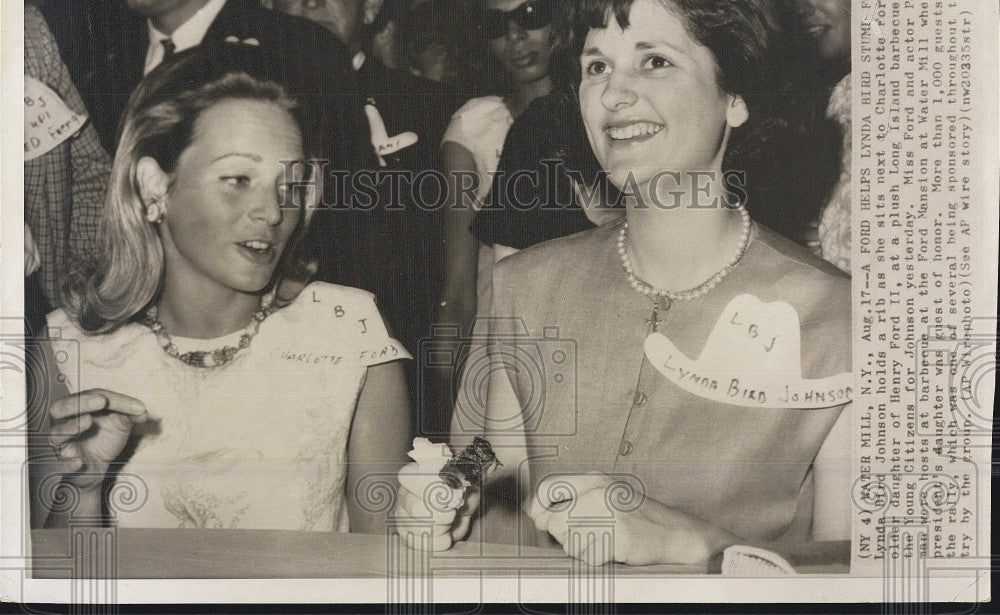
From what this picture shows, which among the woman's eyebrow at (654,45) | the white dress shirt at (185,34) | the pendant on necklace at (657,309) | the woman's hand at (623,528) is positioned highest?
the white dress shirt at (185,34)

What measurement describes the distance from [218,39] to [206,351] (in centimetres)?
47

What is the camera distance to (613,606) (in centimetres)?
135

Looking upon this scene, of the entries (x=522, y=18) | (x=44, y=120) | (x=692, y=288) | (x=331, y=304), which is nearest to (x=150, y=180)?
(x=44, y=120)

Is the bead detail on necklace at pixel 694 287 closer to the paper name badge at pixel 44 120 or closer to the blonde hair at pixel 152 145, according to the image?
the blonde hair at pixel 152 145

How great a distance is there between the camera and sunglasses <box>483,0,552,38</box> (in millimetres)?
1340

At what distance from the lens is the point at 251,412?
135 cm

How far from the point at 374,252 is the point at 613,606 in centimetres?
64

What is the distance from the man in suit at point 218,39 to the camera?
1.34 m

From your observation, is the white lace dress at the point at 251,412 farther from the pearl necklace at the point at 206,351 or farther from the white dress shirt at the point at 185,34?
the white dress shirt at the point at 185,34

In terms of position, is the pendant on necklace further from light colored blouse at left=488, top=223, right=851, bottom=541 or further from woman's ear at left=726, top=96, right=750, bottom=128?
woman's ear at left=726, top=96, right=750, bottom=128

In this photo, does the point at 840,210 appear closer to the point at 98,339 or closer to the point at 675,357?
the point at 675,357

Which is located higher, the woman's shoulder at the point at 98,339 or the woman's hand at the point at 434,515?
the woman's shoulder at the point at 98,339

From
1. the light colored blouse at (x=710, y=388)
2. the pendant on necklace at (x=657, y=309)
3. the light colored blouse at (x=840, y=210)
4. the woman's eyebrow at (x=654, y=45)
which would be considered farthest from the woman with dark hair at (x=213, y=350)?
the light colored blouse at (x=840, y=210)

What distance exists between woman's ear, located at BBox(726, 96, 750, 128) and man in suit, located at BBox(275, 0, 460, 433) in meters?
0.40
